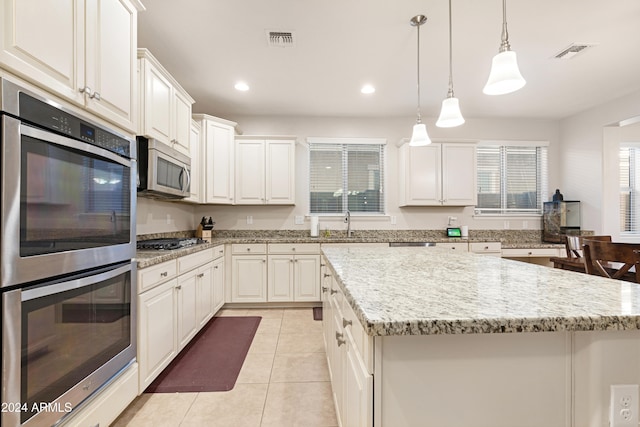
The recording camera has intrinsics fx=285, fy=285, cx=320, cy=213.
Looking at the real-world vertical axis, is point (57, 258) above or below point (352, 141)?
below

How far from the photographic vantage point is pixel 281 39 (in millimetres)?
2447

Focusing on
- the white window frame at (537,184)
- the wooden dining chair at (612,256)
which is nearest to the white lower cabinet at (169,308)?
the wooden dining chair at (612,256)

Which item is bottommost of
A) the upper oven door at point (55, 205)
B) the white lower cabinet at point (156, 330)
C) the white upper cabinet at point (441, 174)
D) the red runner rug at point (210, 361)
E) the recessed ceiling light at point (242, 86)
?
the red runner rug at point (210, 361)

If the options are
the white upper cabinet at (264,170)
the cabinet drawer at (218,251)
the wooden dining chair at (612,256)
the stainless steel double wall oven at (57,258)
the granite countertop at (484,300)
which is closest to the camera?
the granite countertop at (484,300)

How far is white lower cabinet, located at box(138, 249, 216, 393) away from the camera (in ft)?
5.84

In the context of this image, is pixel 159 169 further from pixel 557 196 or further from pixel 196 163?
pixel 557 196

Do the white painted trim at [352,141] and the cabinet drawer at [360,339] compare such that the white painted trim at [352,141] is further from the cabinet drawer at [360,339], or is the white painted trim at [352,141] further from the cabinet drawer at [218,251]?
the cabinet drawer at [360,339]

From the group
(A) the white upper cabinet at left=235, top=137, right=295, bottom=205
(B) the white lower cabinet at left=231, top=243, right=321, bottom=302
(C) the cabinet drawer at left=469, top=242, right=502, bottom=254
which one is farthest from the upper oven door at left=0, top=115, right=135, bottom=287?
(C) the cabinet drawer at left=469, top=242, right=502, bottom=254

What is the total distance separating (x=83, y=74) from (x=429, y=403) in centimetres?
189

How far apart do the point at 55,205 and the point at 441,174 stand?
162 inches

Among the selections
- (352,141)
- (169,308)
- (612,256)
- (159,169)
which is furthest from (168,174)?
(612,256)

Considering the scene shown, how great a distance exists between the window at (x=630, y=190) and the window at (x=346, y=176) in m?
3.91

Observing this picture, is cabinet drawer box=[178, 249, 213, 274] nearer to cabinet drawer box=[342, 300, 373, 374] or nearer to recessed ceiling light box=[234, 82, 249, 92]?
cabinet drawer box=[342, 300, 373, 374]

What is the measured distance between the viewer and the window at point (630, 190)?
14.9 ft
